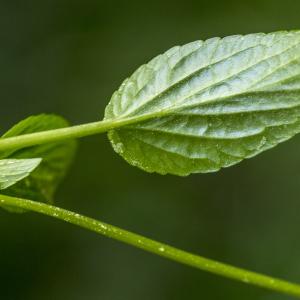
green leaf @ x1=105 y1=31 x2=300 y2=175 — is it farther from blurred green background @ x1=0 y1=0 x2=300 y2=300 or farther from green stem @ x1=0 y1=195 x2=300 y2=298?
blurred green background @ x1=0 y1=0 x2=300 y2=300

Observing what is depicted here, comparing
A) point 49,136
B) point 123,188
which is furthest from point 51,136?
point 123,188

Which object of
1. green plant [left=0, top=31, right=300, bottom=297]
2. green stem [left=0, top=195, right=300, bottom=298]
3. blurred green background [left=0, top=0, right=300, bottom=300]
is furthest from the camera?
blurred green background [left=0, top=0, right=300, bottom=300]

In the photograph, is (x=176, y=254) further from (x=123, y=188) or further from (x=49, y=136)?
(x=123, y=188)

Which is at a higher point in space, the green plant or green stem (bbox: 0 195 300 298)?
the green plant

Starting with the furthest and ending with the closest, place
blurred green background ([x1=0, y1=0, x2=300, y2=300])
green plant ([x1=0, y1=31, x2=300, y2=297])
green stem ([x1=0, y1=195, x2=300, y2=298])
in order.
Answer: blurred green background ([x1=0, y1=0, x2=300, y2=300]), green plant ([x1=0, y1=31, x2=300, y2=297]), green stem ([x1=0, y1=195, x2=300, y2=298])

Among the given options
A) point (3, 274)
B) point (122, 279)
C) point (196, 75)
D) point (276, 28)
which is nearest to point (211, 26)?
point (276, 28)

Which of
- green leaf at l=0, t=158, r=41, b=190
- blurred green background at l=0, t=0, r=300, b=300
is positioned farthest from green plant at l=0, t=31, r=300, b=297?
blurred green background at l=0, t=0, r=300, b=300
